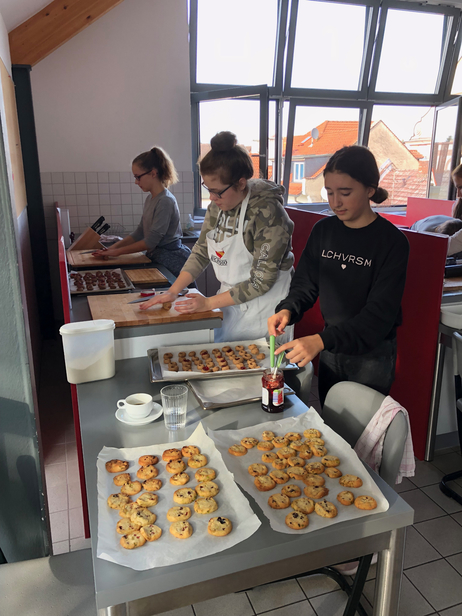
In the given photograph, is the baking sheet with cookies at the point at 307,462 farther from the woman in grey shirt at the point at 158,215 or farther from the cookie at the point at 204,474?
the woman in grey shirt at the point at 158,215

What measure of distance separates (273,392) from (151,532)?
58 centimetres

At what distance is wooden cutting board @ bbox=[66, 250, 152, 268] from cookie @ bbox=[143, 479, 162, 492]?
2.34 m

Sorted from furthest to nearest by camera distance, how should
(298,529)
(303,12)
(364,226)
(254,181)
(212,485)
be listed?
Result: (303,12)
(254,181)
(364,226)
(212,485)
(298,529)

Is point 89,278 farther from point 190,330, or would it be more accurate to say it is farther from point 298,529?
point 298,529

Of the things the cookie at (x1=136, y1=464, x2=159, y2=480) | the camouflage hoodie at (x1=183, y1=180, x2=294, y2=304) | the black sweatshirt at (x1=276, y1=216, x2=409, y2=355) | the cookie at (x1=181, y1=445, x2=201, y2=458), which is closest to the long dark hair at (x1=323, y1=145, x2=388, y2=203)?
the black sweatshirt at (x1=276, y1=216, x2=409, y2=355)

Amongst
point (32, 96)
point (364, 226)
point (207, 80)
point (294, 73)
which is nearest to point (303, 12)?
point (294, 73)

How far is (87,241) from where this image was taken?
363 cm

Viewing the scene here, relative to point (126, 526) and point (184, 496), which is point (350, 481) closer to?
point (184, 496)

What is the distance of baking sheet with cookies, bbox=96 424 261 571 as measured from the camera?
0.87 m

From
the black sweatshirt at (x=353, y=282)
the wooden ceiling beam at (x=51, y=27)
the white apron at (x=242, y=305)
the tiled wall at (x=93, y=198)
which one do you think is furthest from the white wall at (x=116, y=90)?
the black sweatshirt at (x=353, y=282)

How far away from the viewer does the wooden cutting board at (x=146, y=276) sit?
2740 millimetres

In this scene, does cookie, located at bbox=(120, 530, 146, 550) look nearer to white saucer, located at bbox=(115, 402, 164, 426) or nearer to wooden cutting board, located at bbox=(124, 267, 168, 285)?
white saucer, located at bbox=(115, 402, 164, 426)

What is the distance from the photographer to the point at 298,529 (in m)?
0.95

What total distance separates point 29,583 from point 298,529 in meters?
0.75
